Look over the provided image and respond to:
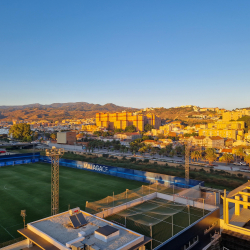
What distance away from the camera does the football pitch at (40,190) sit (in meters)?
14.9

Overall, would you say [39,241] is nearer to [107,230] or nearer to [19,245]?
[19,245]

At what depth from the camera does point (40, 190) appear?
69.3 ft

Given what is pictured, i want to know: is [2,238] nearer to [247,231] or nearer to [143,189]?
[143,189]

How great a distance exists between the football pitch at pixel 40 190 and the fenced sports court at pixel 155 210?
472cm

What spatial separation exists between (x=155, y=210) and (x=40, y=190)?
12797 mm

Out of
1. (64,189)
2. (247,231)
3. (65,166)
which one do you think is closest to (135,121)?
(65,166)

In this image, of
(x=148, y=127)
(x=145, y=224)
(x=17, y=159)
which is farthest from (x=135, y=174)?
(x=148, y=127)

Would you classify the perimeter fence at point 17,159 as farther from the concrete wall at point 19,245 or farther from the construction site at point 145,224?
the concrete wall at point 19,245

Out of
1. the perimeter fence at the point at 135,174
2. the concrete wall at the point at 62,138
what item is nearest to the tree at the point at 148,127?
the concrete wall at the point at 62,138

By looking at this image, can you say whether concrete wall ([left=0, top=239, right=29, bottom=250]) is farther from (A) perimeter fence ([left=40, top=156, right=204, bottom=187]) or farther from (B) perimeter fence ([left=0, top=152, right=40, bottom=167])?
(B) perimeter fence ([left=0, top=152, right=40, bottom=167])

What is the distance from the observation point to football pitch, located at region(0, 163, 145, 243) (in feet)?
48.9

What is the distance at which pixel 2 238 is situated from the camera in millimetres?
11922

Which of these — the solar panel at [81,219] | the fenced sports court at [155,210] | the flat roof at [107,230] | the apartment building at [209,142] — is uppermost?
the flat roof at [107,230]

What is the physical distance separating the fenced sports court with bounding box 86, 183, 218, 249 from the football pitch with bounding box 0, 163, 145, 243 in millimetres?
4718
